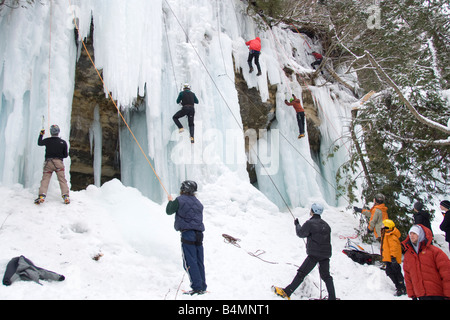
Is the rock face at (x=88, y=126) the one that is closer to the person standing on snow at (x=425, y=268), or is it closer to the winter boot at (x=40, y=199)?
the winter boot at (x=40, y=199)

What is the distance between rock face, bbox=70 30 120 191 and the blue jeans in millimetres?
4729

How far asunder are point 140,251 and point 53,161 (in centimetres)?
205

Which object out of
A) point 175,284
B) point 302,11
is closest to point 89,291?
point 175,284

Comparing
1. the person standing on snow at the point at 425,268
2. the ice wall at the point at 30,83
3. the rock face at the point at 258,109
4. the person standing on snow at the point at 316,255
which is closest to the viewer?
the person standing on snow at the point at 425,268

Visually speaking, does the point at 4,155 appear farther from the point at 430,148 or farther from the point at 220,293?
the point at 430,148

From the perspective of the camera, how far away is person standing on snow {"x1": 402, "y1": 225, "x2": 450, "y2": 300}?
302 cm

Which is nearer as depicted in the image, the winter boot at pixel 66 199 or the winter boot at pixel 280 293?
the winter boot at pixel 280 293

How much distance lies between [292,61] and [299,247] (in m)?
7.07

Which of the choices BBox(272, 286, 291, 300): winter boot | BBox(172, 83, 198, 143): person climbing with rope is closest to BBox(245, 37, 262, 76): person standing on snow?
BBox(172, 83, 198, 143): person climbing with rope

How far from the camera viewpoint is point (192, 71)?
7.55 metres

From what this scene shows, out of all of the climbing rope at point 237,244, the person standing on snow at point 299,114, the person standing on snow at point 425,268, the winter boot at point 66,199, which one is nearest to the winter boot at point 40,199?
the winter boot at point 66,199

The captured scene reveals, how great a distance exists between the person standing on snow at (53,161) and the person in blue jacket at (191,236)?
247 cm

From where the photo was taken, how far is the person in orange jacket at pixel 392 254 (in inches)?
170
